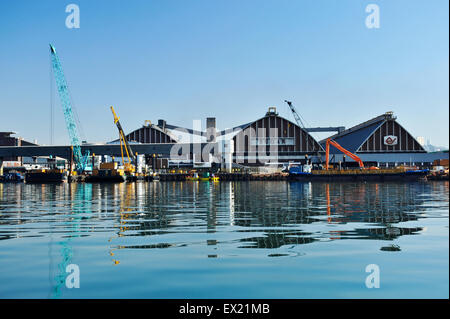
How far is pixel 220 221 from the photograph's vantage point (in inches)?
1066

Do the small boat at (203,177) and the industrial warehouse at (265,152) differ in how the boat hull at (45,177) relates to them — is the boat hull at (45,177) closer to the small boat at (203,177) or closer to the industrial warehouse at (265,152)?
the industrial warehouse at (265,152)

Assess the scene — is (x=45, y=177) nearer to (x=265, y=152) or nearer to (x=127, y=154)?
(x=127, y=154)

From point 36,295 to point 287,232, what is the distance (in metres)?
13.5

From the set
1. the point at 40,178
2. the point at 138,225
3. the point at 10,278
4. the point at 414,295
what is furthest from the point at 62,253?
the point at 40,178

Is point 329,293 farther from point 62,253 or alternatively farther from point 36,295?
point 62,253

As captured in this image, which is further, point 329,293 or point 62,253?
point 62,253

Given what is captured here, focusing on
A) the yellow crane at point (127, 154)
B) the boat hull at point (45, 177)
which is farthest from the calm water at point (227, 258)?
the yellow crane at point (127, 154)

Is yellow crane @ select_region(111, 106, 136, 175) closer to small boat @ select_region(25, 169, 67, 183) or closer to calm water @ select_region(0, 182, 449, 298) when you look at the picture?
small boat @ select_region(25, 169, 67, 183)

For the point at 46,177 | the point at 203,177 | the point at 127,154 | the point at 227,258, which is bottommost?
the point at 227,258

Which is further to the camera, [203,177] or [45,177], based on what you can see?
[203,177]

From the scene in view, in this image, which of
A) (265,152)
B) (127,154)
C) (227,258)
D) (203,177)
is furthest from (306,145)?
(227,258)

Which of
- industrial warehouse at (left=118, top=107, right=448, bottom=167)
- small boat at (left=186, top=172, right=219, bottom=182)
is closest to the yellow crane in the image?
small boat at (left=186, top=172, right=219, bottom=182)

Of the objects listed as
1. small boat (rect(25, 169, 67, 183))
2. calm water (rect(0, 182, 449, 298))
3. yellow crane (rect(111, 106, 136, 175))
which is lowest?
calm water (rect(0, 182, 449, 298))

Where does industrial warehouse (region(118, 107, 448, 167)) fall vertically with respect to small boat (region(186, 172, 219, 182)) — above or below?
above
